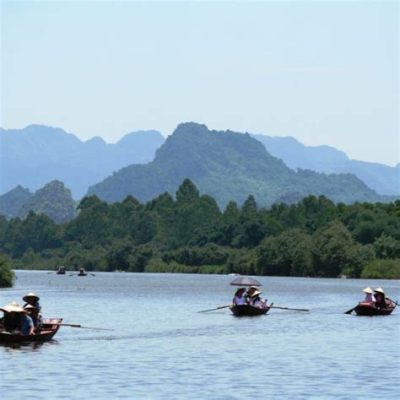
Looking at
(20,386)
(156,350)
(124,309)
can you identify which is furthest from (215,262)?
(20,386)

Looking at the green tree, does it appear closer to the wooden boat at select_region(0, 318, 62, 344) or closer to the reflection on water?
the wooden boat at select_region(0, 318, 62, 344)

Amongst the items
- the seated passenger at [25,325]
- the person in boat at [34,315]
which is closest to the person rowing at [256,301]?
the person in boat at [34,315]

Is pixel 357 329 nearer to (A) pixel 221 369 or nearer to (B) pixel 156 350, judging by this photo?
(B) pixel 156 350

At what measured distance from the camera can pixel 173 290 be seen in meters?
122

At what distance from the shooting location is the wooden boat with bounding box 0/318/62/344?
49000 millimetres

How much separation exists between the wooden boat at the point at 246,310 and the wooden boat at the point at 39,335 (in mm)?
19097

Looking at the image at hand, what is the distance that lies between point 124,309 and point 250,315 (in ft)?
44.9

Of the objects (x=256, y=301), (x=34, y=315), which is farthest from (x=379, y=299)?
(x=34, y=315)

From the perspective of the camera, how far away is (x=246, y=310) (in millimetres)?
71250

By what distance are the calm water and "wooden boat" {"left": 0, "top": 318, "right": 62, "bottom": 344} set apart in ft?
1.40

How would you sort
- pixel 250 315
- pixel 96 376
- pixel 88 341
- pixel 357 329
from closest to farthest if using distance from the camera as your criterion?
pixel 96 376 → pixel 88 341 → pixel 357 329 → pixel 250 315

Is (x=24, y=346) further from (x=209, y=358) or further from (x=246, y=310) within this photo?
(x=246, y=310)

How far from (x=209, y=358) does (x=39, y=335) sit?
7814 mm

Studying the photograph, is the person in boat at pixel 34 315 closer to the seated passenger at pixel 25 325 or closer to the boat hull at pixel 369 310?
the seated passenger at pixel 25 325
